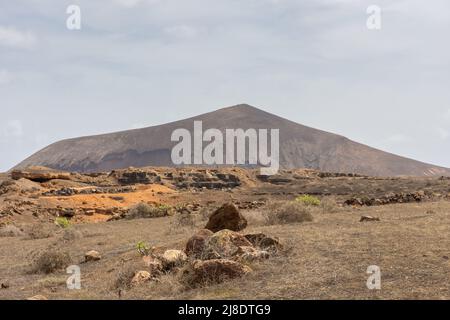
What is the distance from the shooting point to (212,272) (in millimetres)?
8969

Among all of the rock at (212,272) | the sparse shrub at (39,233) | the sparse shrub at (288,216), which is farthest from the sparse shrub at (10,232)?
the rock at (212,272)

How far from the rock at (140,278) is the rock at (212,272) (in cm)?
89

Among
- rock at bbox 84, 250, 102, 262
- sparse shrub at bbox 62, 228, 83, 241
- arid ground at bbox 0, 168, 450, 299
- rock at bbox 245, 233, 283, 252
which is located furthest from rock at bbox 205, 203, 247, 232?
sparse shrub at bbox 62, 228, 83, 241

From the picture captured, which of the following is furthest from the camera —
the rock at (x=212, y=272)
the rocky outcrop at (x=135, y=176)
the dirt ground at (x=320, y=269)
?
the rocky outcrop at (x=135, y=176)

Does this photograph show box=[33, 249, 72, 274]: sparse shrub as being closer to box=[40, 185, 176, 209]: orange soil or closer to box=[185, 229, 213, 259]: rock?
box=[185, 229, 213, 259]: rock

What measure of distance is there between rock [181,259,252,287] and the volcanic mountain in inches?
4266

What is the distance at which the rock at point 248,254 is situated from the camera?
986 cm

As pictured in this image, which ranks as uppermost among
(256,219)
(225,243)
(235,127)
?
(235,127)

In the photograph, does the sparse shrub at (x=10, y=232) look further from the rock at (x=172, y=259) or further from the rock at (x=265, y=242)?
the rock at (x=265, y=242)

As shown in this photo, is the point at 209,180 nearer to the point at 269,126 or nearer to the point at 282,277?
the point at 282,277

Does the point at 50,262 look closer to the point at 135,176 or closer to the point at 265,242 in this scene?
the point at 265,242

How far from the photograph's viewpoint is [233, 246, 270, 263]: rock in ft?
32.3

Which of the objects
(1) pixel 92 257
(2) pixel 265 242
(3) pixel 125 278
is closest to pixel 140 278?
(3) pixel 125 278

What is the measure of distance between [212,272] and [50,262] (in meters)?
5.50
